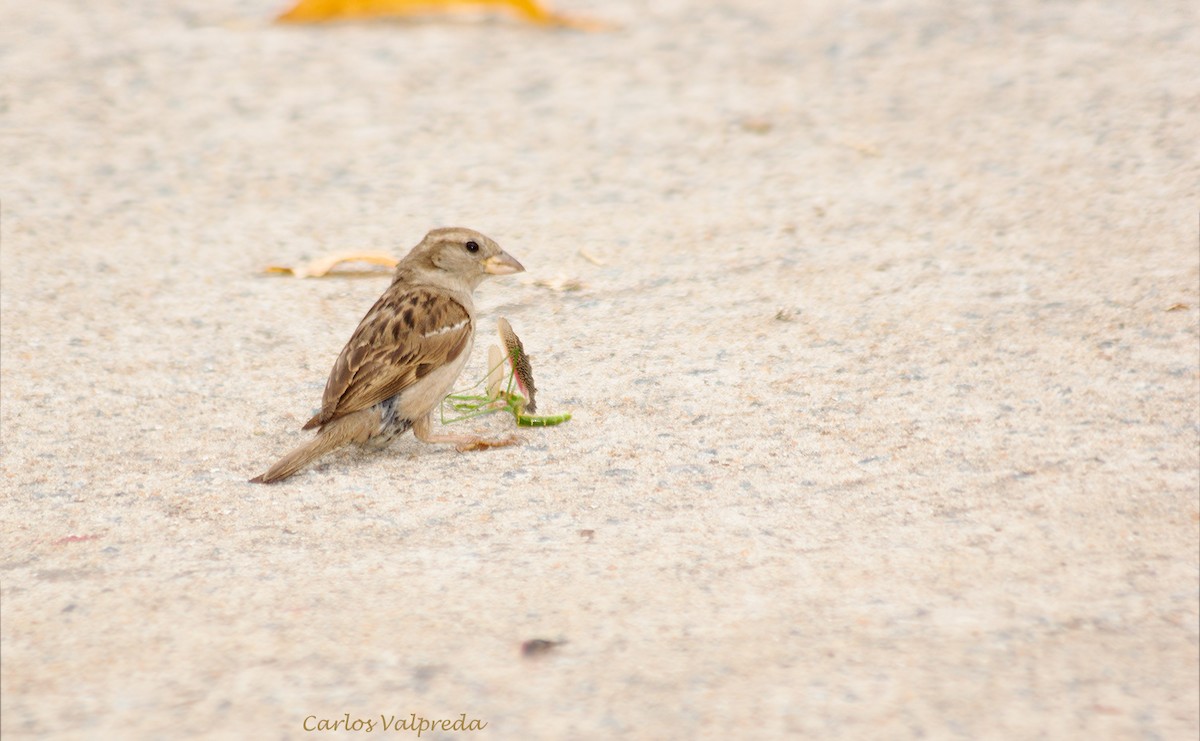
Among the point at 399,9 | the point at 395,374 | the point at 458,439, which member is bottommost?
the point at 458,439

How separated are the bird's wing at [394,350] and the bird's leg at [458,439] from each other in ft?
0.62

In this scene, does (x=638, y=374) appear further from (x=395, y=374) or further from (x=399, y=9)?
(x=399, y=9)

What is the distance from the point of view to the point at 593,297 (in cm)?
670

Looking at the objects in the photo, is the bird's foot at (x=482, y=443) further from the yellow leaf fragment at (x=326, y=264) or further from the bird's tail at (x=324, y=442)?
the yellow leaf fragment at (x=326, y=264)

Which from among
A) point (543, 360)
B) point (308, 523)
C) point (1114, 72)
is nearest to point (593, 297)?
point (543, 360)

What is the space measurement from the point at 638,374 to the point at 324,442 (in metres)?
1.40

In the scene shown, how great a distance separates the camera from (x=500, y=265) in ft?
18.8

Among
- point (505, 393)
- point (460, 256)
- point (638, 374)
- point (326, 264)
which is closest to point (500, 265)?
point (460, 256)

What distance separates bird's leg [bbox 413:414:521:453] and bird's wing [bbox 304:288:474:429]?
19 centimetres

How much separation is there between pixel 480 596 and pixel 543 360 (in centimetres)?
217

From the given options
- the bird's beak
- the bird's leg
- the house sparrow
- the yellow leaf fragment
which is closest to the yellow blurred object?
the yellow leaf fragment

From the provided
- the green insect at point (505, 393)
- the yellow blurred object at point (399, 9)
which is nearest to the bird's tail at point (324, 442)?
the green insect at point (505, 393)

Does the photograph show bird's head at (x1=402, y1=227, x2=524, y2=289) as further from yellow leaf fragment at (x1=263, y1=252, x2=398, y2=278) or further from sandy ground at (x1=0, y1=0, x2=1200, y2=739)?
yellow leaf fragment at (x1=263, y1=252, x2=398, y2=278)

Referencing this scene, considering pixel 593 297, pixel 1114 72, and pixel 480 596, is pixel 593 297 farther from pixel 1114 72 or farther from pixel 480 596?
pixel 1114 72
